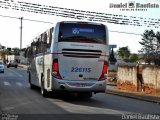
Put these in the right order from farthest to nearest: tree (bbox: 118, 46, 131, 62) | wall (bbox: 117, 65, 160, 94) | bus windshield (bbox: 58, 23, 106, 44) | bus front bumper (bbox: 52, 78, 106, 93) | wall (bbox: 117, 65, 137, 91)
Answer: tree (bbox: 118, 46, 131, 62)
wall (bbox: 117, 65, 137, 91)
wall (bbox: 117, 65, 160, 94)
bus windshield (bbox: 58, 23, 106, 44)
bus front bumper (bbox: 52, 78, 106, 93)

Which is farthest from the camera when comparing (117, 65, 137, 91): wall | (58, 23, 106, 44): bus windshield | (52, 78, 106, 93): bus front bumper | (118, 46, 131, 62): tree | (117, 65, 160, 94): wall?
(118, 46, 131, 62): tree

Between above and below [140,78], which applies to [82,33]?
above

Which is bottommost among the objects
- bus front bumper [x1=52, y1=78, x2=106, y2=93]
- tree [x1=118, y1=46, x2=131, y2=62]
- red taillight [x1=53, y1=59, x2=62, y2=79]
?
tree [x1=118, y1=46, x2=131, y2=62]

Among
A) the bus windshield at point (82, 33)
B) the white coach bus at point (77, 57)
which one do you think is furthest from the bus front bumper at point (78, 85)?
the bus windshield at point (82, 33)

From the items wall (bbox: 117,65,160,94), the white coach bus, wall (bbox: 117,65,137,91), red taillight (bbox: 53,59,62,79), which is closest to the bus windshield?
the white coach bus

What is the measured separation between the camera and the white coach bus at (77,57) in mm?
18828

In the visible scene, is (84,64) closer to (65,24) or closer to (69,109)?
(65,24)

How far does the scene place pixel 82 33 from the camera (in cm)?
1909

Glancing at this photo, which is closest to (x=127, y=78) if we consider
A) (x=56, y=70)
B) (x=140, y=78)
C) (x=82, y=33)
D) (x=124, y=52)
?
(x=140, y=78)

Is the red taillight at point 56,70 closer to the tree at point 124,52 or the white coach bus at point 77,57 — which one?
the white coach bus at point 77,57

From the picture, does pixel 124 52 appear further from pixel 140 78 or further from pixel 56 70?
pixel 56 70

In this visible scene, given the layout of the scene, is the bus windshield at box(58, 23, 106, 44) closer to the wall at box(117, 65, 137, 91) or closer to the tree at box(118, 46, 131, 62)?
the wall at box(117, 65, 137, 91)

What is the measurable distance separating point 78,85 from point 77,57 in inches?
47.7

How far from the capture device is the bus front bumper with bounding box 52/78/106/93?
18.8 meters
